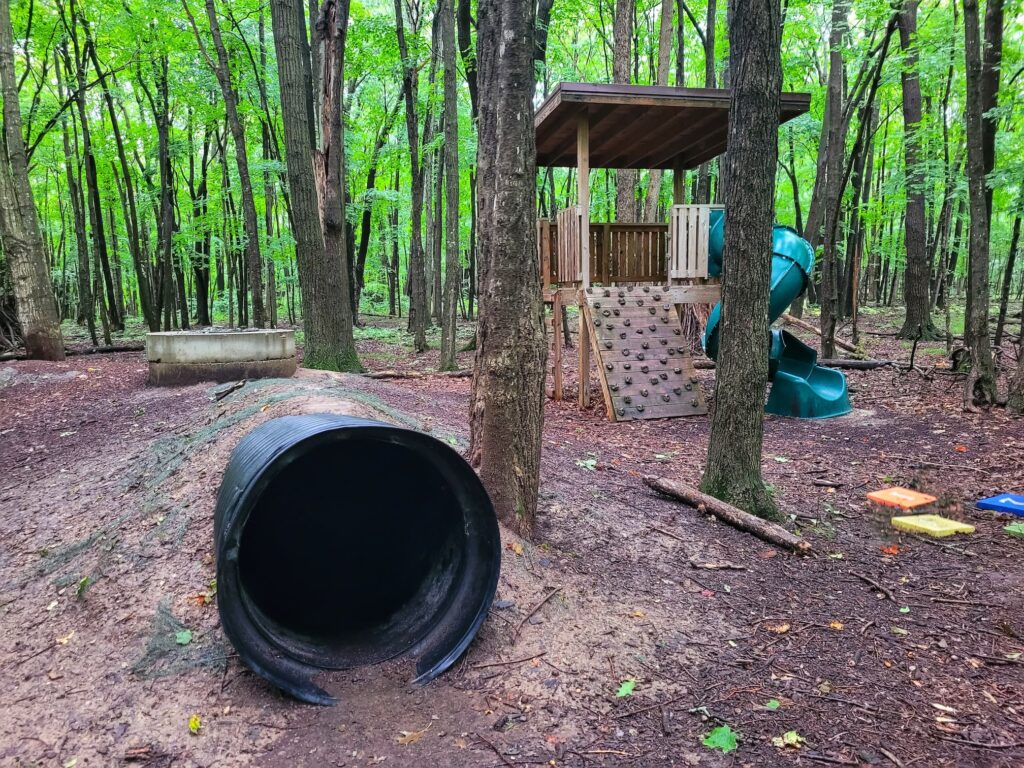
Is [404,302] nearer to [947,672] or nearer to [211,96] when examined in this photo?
[211,96]

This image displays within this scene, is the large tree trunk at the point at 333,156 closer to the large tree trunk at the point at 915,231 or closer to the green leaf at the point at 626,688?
the green leaf at the point at 626,688

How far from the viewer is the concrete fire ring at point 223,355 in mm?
7816

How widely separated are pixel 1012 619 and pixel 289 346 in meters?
7.33

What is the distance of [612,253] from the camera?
404 inches

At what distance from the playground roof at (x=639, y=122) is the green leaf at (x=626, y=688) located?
20.0ft

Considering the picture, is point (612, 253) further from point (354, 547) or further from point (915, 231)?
point (354, 547)

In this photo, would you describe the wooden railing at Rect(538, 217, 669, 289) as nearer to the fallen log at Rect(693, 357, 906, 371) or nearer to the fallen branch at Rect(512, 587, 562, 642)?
the fallen log at Rect(693, 357, 906, 371)

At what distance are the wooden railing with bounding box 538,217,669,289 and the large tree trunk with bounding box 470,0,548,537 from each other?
244 inches

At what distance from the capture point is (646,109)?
28.0 feet

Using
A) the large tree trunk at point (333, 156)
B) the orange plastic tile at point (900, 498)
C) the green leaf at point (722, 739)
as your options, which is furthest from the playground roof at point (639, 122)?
the green leaf at point (722, 739)

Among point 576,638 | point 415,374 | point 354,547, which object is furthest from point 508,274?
point 415,374

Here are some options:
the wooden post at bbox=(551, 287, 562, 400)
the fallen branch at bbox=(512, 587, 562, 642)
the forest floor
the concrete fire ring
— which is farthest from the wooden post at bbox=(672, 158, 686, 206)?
the fallen branch at bbox=(512, 587, 562, 642)

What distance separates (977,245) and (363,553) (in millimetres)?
7903

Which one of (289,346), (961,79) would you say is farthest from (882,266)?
(289,346)
